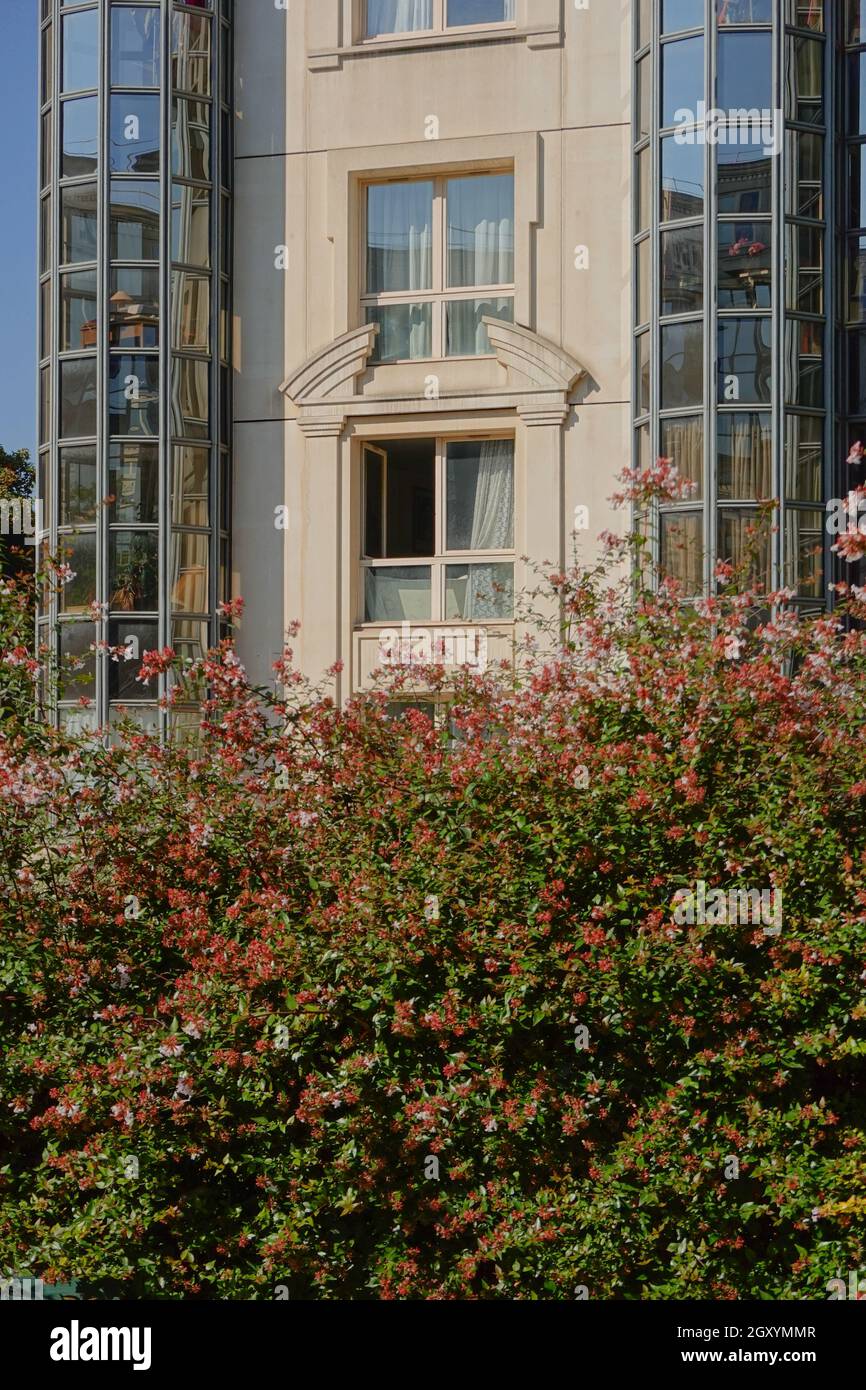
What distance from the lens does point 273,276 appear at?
13898 mm

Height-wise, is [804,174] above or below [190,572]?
above

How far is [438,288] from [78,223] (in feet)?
11.8

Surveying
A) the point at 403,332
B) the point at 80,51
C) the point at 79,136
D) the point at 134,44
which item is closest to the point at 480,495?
the point at 403,332

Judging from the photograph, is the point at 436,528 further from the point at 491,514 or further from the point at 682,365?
the point at 682,365

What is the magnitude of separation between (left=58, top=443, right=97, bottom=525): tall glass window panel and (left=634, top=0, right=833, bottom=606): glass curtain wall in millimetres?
5421

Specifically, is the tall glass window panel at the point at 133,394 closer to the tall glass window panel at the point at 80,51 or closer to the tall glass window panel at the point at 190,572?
the tall glass window panel at the point at 190,572

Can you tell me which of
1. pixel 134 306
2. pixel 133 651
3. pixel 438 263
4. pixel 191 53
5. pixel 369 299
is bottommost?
pixel 133 651

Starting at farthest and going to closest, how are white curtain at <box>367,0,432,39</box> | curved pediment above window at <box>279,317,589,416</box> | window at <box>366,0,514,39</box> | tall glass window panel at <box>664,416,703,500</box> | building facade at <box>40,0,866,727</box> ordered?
white curtain at <box>367,0,432,39</box>
window at <box>366,0,514,39</box>
curved pediment above window at <box>279,317,589,416</box>
building facade at <box>40,0,866,727</box>
tall glass window panel at <box>664,416,703,500</box>

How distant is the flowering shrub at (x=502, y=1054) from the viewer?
14.9 ft

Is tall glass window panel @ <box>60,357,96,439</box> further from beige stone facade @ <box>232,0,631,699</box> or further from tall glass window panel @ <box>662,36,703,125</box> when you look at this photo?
tall glass window panel @ <box>662,36,703,125</box>

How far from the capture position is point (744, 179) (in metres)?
12.3

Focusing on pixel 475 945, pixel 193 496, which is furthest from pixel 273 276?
pixel 475 945

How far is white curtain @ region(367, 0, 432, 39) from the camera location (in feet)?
45.0

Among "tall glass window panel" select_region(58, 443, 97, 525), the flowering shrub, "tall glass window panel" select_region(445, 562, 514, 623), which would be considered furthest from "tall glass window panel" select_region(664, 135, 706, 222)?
the flowering shrub
